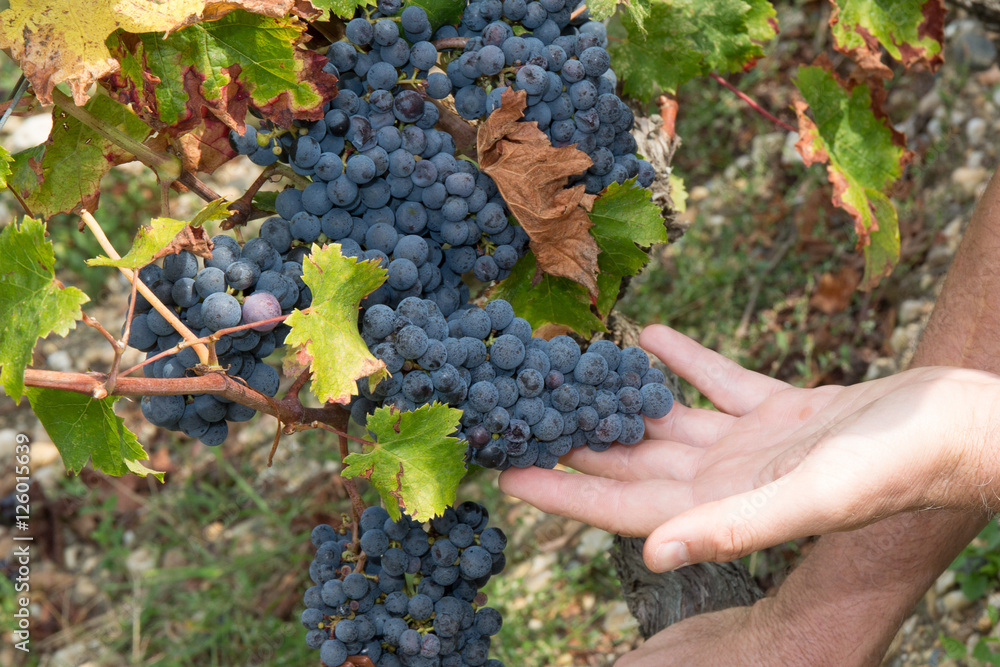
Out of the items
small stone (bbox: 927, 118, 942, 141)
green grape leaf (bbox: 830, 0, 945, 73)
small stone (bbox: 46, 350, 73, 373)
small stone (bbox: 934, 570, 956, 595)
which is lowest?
small stone (bbox: 46, 350, 73, 373)

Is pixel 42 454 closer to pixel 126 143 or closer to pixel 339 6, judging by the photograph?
pixel 126 143

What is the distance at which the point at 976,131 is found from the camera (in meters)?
3.30

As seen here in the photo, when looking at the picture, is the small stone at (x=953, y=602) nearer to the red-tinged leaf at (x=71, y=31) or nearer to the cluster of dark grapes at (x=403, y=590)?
the cluster of dark grapes at (x=403, y=590)

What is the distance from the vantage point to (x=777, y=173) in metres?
3.80

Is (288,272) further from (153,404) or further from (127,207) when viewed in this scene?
(127,207)

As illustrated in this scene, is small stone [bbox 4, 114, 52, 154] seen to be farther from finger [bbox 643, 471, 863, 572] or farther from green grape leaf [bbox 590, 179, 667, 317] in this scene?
finger [bbox 643, 471, 863, 572]

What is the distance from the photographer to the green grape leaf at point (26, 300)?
115 cm

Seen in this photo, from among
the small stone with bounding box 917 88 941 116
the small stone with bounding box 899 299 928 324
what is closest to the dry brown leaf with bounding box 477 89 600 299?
the small stone with bounding box 899 299 928 324

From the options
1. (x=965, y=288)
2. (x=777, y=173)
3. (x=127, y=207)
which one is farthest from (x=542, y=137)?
(x=127, y=207)

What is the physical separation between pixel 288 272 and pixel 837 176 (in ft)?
4.29

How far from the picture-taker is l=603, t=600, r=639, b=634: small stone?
9.34ft

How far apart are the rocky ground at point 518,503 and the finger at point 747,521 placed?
162 centimetres

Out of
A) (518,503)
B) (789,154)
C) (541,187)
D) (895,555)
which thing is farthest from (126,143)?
(789,154)

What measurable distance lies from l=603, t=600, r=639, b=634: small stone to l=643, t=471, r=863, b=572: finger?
1764 mm
